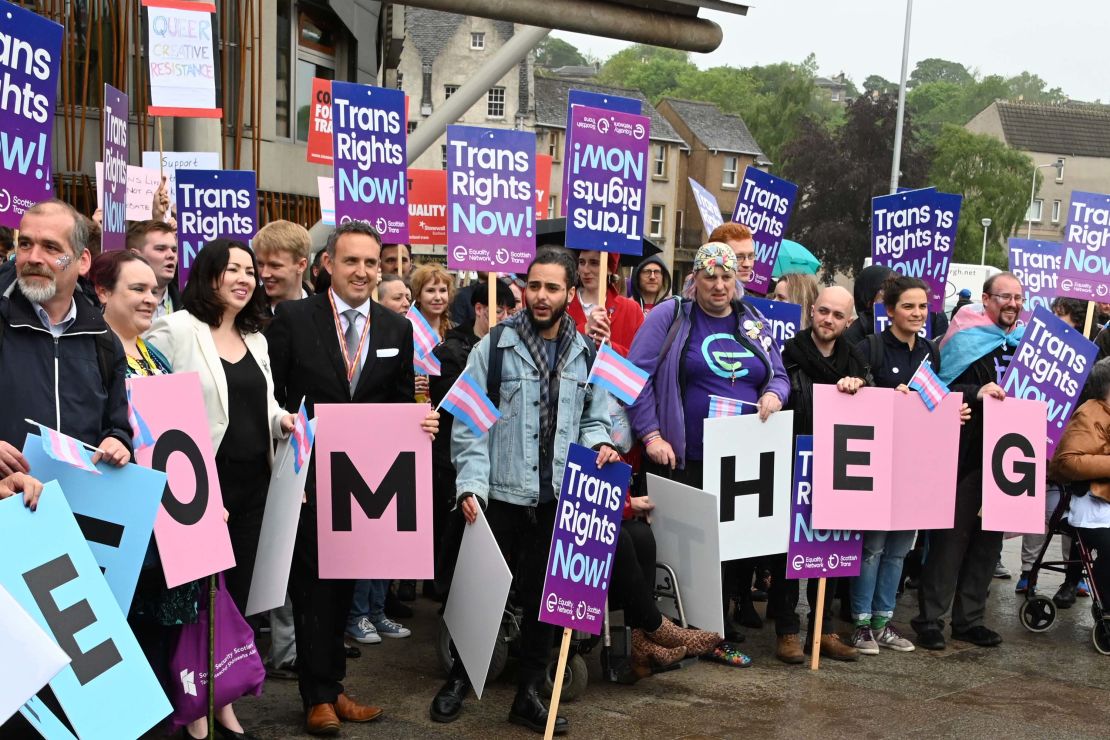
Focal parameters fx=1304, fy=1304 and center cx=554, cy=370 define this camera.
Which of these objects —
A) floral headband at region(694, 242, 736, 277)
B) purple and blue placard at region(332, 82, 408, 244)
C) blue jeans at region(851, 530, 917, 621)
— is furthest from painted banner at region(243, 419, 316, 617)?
blue jeans at region(851, 530, 917, 621)

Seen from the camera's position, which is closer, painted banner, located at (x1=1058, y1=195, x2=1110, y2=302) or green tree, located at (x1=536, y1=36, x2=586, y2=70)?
painted banner, located at (x1=1058, y1=195, x2=1110, y2=302)

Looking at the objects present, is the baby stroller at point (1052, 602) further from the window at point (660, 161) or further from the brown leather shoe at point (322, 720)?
the window at point (660, 161)

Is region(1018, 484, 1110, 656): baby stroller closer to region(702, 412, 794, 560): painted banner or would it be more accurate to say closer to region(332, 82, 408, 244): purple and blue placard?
region(702, 412, 794, 560): painted banner

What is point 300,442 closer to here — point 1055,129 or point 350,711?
point 350,711

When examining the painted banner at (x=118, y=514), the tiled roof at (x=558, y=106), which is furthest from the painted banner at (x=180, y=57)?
the tiled roof at (x=558, y=106)

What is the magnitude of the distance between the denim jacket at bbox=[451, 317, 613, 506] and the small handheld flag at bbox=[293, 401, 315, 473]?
761 mm

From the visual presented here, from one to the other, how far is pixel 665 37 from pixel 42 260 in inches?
104

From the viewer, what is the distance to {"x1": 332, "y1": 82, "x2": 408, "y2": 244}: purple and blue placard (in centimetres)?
805

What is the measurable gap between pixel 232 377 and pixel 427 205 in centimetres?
676

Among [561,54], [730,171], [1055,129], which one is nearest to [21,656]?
[730,171]

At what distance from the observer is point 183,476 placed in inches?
193

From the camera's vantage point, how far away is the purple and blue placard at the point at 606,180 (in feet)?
22.8

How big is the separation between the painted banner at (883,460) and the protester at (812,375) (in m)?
0.20

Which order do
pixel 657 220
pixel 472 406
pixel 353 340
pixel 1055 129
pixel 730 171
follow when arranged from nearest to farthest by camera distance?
pixel 472 406, pixel 353 340, pixel 657 220, pixel 730 171, pixel 1055 129
